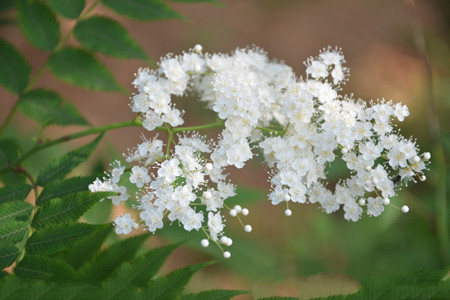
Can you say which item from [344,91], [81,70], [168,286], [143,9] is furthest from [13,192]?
[344,91]

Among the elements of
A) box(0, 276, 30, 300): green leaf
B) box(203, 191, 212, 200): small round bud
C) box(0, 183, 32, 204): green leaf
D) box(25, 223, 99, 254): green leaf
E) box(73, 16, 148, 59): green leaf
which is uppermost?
box(73, 16, 148, 59): green leaf

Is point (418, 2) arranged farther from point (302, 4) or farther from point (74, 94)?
point (74, 94)

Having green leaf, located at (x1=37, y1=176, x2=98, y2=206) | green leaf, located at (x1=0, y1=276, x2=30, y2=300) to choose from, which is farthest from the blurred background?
green leaf, located at (x1=0, y1=276, x2=30, y2=300)

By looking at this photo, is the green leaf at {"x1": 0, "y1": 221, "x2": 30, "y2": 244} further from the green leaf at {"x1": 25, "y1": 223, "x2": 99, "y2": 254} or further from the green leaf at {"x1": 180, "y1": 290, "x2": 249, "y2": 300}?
the green leaf at {"x1": 180, "y1": 290, "x2": 249, "y2": 300}

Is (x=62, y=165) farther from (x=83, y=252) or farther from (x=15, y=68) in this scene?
(x=15, y=68)

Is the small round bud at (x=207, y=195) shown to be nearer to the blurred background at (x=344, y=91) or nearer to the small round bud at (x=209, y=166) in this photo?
the small round bud at (x=209, y=166)

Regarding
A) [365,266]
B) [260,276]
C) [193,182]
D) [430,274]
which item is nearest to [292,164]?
[193,182]
